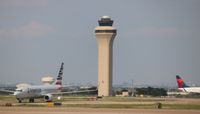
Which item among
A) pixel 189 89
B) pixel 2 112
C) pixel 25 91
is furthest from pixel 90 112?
pixel 189 89

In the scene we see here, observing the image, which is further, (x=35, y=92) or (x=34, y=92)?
(x=35, y=92)

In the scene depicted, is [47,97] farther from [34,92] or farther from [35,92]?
[34,92]

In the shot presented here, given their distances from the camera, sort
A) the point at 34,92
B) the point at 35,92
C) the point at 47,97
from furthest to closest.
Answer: the point at 47,97
the point at 35,92
the point at 34,92

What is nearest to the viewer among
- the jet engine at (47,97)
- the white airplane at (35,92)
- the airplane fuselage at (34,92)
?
the airplane fuselage at (34,92)

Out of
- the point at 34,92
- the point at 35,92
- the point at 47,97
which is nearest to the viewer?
the point at 34,92

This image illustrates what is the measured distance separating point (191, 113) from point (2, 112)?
20.1 metres

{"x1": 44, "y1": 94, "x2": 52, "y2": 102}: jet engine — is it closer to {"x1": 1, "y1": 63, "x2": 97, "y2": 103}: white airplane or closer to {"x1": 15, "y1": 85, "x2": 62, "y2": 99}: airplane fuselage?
{"x1": 1, "y1": 63, "x2": 97, "y2": 103}: white airplane

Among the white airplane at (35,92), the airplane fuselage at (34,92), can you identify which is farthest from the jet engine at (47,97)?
the airplane fuselage at (34,92)

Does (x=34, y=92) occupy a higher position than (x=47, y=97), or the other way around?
(x=34, y=92)

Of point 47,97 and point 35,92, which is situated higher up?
Result: point 35,92

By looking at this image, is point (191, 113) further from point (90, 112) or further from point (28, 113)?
point (28, 113)

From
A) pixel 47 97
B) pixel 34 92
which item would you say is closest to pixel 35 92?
pixel 34 92

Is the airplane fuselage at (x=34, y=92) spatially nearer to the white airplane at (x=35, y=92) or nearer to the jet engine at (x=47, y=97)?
the white airplane at (x=35, y=92)

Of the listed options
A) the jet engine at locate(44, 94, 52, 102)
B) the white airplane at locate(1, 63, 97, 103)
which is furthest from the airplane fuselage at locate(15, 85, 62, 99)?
the jet engine at locate(44, 94, 52, 102)
